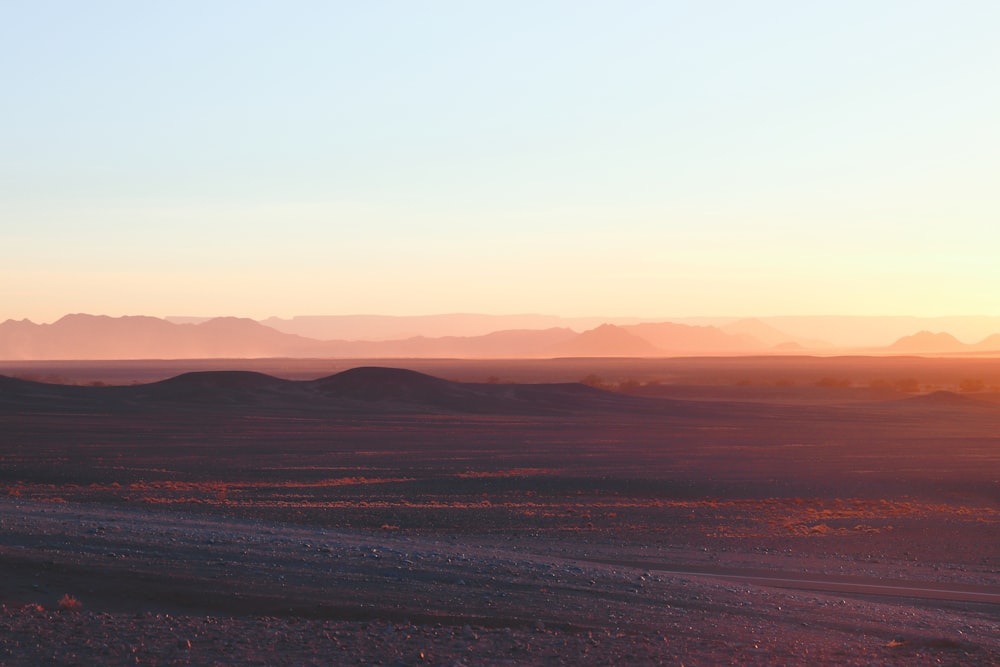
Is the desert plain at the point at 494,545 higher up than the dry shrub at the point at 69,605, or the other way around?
the dry shrub at the point at 69,605

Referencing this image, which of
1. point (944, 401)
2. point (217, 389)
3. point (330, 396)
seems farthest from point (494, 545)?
point (944, 401)

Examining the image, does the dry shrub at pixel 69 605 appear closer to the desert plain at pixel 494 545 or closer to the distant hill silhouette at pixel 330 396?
the desert plain at pixel 494 545

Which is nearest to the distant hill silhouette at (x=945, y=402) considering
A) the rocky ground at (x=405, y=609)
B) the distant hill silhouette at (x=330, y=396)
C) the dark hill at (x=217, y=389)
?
the distant hill silhouette at (x=330, y=396)

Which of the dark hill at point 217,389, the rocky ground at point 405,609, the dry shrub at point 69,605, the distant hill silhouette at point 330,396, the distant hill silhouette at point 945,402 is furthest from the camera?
the distant hill silhouette at point 945,402

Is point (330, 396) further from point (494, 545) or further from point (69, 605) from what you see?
point (69, 605)

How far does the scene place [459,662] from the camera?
941 centimetres

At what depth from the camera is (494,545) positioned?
1928cm

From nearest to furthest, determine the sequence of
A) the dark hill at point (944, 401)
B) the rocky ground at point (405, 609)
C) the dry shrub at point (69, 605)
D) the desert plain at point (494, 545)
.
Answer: the rocky ground at point (405, 609) < the desert plain at point (494, 545) < the dry shrub at point (69, 605) < the dark hill at point (944, 401)

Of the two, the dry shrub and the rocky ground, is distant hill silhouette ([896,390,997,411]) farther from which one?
the dry shrub

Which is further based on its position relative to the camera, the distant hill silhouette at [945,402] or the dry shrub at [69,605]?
the distant hill silhouette at [945,402]

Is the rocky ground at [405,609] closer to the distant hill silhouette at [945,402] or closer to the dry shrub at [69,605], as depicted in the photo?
the dry shrub at [69,605]

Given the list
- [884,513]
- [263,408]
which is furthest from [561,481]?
[263,408]

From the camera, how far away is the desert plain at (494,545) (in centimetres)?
1030

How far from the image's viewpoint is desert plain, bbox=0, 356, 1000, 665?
33.8 ft
